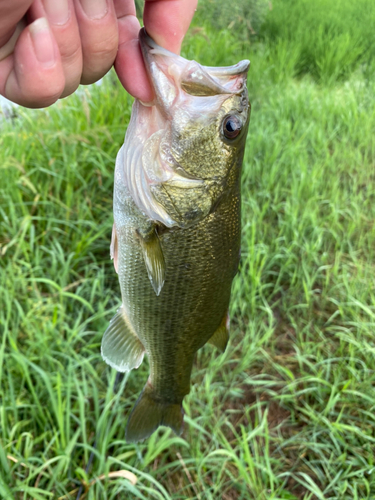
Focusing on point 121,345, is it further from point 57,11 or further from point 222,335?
point 57,11

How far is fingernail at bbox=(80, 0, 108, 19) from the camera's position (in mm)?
915

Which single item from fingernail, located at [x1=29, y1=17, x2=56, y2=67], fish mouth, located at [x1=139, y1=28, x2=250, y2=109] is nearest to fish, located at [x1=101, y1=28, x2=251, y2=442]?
fish mouth, located at [x1=139, y1=28, x2=250, y2=109]

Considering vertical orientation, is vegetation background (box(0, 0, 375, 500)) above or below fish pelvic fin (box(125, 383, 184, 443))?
below

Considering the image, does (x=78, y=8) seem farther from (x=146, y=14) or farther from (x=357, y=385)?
(x=357, y=385)

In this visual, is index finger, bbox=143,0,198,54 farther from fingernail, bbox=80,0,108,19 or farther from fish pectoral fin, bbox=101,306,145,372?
fish pectoral fin, bbox=101,306,145,372

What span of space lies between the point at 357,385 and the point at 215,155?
1642mm

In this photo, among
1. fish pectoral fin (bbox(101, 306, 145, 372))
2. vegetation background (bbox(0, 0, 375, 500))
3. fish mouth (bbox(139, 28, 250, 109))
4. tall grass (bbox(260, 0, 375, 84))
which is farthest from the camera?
tall grass (bbox(260, 0, 375, 84))

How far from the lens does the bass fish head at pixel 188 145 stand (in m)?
1.06

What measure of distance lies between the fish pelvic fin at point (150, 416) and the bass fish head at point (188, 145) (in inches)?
Result: 27.0

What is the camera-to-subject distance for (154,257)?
1.11 meters

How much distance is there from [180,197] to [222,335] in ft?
1.67

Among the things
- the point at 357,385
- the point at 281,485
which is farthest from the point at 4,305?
the point at 357,385

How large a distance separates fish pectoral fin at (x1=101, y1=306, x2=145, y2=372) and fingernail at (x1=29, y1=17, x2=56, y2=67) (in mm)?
784

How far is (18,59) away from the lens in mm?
911
